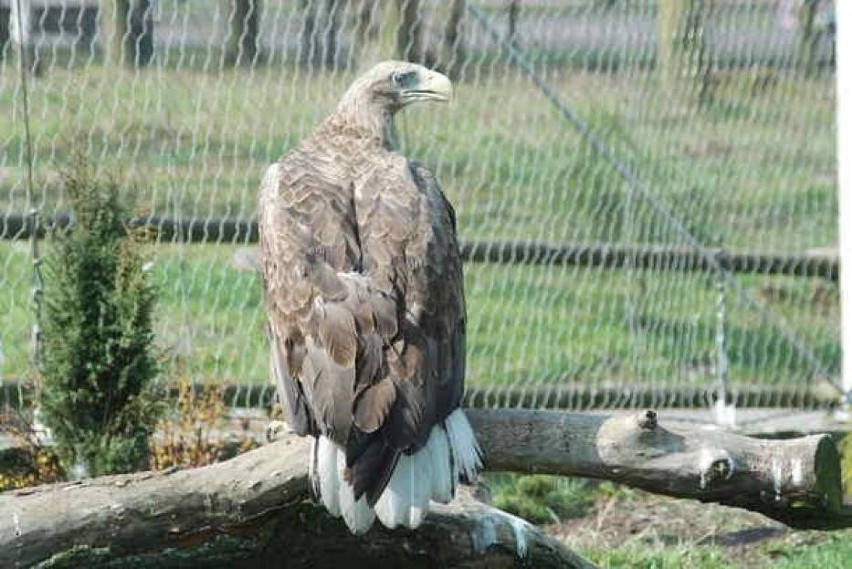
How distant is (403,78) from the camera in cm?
783

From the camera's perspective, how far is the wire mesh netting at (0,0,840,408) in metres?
9.11

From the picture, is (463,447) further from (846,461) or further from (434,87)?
(846,461)

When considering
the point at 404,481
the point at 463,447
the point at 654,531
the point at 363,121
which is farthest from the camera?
the point at 654,531

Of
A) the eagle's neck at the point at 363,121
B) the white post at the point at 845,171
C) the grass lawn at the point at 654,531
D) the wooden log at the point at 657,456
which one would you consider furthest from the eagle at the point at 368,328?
the white post at the point at 845,171

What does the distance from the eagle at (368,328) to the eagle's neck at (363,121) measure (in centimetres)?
40

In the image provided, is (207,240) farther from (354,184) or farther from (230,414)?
(354,184)

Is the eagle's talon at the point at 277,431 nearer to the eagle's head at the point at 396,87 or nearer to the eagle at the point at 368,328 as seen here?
the eagle at the point at 368,328

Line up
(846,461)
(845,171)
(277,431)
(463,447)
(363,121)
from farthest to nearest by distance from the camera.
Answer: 1. (845,171)
2. (846,461)
3. (363,121)
4. (277,431)
5. (463,447)

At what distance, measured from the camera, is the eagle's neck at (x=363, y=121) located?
300 inches

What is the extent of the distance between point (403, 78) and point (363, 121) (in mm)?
296

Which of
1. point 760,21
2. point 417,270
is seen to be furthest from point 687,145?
point 417,270

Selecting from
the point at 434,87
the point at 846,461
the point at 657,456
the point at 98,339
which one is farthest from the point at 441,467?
the point at 846,461

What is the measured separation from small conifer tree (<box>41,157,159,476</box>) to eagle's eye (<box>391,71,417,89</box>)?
51.5 inches

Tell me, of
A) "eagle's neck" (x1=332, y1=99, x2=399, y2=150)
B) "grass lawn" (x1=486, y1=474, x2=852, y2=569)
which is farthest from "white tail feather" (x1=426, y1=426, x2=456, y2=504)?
"grass lawn" (x1=486, y1=474, x2=852, y2=569)
